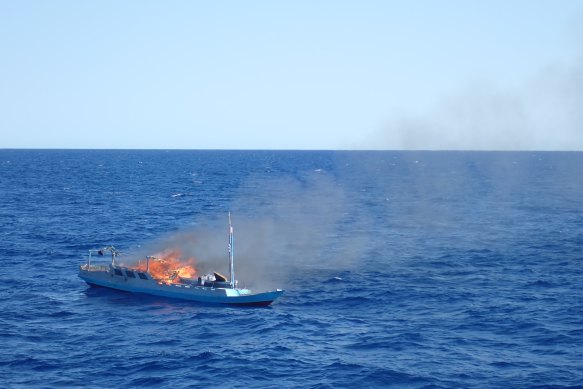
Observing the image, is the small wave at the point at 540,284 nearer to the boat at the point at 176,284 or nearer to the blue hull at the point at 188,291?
the blue hull at the point at 188,291

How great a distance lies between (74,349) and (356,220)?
356 feet

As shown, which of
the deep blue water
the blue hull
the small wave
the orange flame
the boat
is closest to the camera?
the deep blue water

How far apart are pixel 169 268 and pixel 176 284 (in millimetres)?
6710

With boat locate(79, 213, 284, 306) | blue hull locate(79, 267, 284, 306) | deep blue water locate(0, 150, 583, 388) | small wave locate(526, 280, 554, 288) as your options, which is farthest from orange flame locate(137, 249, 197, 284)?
small wave locate(526, 280, 554, 288)

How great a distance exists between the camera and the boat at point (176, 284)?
90.0 m

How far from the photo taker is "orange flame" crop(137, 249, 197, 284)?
96062mm

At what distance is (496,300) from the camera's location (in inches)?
3561

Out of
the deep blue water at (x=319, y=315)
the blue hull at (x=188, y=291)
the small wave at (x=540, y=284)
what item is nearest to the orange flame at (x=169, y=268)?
the blue hull at (x=188, y=291)

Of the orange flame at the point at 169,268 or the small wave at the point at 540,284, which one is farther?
the small wave at the point at 540,284

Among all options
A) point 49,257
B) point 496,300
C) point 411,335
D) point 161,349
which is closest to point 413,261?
point 496,300

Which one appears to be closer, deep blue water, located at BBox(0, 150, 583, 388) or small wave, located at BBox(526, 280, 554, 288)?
deep blue water, located at BBox(0, 150, 583, 388)

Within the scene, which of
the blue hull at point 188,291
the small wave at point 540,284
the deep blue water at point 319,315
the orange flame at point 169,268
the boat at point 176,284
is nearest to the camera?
the deep blue water at point 319,315

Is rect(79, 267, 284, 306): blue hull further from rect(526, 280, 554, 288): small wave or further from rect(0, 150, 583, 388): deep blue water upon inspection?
rect(526, 280, 554, 288): small wave

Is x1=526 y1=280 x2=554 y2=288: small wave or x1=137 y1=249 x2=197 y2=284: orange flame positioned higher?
x1=137 y1=249 x2=197 y2=284: orange flame
